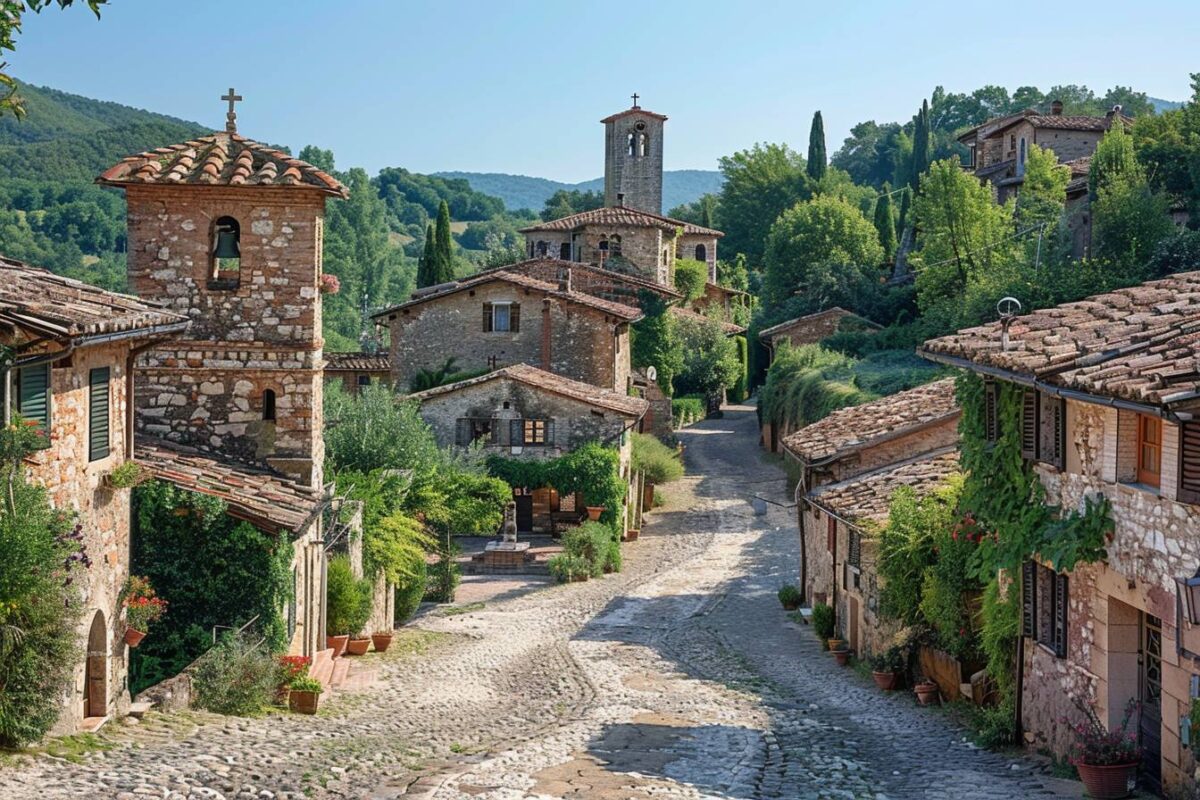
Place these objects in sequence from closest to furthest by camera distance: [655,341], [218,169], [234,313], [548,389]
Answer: [218,169]
[234,313]
[548,389]
[655,341]

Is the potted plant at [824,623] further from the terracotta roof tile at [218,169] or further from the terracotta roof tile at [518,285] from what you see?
the terracotta roof tile at [518,285]

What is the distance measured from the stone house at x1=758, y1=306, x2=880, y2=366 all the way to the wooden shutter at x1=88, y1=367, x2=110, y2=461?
157 ft

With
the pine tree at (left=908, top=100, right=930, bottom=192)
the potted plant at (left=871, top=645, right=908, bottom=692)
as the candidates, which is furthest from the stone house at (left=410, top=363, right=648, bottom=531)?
the pine tree at (left=908, top=100, right=930, bottom=192)

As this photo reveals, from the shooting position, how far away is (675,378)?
65.6m

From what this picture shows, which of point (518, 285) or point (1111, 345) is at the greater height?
point (518, 285)

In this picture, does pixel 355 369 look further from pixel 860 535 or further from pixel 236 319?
pixel 860 535

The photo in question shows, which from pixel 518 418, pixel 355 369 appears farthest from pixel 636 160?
pixel 518 418

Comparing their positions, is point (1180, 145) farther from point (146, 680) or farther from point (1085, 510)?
point (146, 680)

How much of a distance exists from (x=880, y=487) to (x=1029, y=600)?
26.6ft

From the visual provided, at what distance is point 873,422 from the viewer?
27.2 metres

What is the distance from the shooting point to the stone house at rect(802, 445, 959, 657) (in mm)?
20656

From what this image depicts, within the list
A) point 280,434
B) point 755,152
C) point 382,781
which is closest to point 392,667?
point 280,434

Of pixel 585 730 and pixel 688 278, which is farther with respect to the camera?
pixel 688 278

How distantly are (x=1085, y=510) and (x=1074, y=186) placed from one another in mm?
41717
